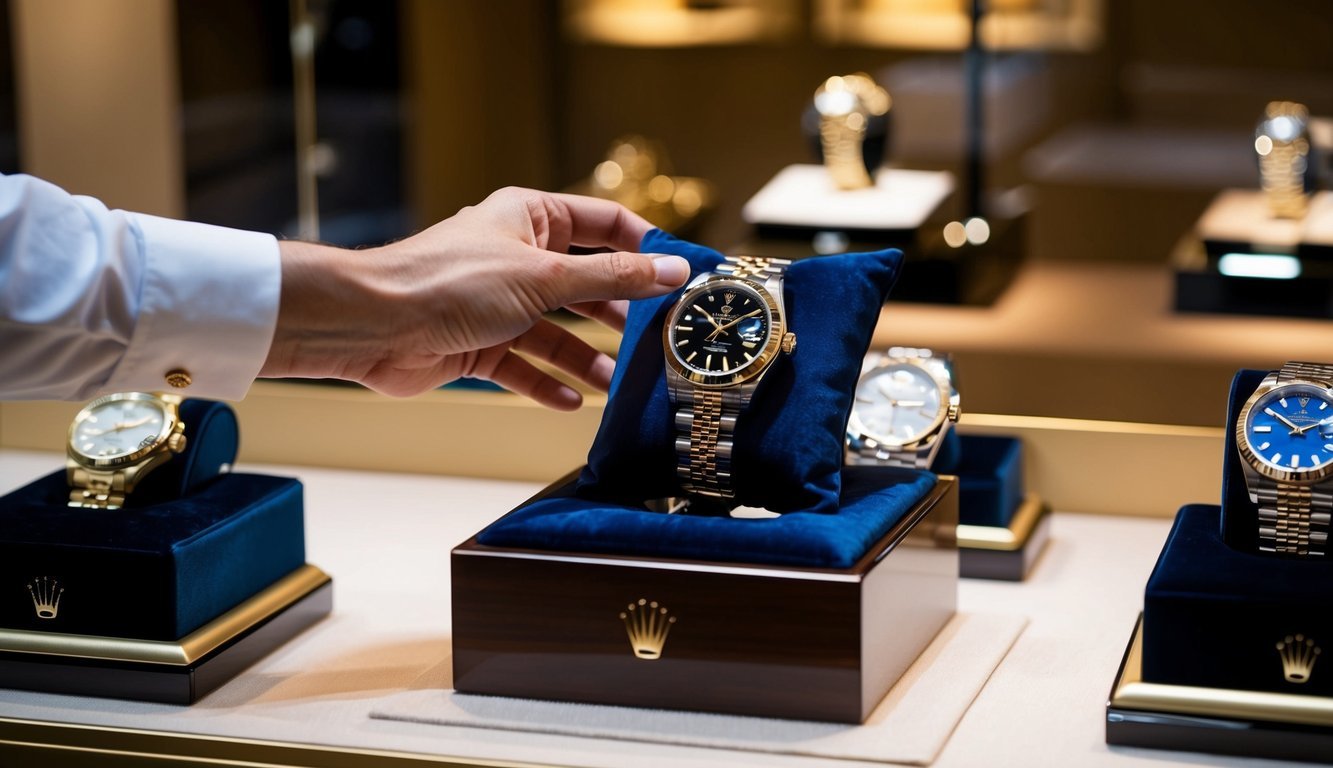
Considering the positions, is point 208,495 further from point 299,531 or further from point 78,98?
point 78,98

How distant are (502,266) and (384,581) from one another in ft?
1.81

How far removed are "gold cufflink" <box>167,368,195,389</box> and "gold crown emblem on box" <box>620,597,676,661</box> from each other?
0.40m

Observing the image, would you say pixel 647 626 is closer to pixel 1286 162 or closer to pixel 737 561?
pixel 737 561

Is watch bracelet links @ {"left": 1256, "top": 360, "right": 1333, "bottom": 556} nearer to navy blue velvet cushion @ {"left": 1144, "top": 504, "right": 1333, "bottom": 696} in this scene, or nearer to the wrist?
navy blue velvet cushion @ {"left": 1144, "top": 504, "right": 1333, "bottom": 696}

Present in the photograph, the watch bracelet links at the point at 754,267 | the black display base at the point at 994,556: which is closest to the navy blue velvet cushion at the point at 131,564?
the watch bracelet links at the point at 754,267

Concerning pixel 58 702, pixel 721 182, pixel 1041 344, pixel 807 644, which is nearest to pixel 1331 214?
pixel 1041 344

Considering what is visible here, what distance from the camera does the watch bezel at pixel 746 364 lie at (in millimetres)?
1438

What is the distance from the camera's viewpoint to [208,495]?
5.21ft

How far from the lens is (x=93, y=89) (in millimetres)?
2895

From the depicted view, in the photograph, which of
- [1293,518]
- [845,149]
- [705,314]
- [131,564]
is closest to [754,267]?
[705,314]

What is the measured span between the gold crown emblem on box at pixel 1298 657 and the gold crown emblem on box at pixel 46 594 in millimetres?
1045

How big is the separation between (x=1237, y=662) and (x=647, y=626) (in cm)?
47

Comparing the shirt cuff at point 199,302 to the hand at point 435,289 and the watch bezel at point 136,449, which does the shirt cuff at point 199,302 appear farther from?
the watch bezel at point 136,449

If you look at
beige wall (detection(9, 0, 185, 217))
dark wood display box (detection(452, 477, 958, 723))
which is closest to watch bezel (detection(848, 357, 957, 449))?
dark wood display box (detection(452, 477, 958, 723))
